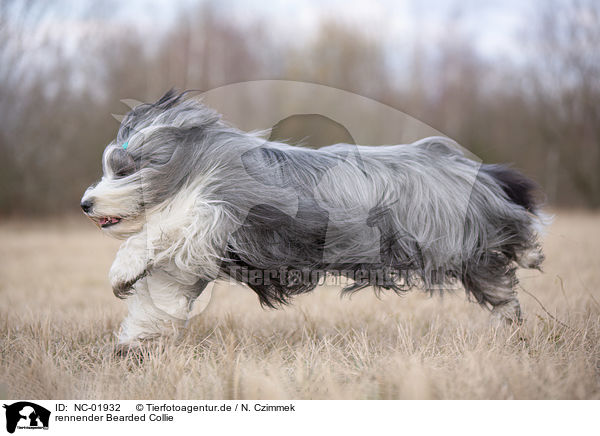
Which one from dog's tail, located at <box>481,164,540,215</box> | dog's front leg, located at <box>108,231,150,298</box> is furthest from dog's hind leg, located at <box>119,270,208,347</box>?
dog's tail, located at <box>481,164,540,215</box>

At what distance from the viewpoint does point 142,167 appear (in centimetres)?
262

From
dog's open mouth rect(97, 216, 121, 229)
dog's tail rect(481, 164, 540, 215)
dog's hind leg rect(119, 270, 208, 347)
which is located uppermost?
dog's tail rect(481, 164, 540, 215)

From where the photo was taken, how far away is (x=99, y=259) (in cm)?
785

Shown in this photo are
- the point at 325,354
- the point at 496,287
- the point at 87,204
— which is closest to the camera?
the point at 87,204

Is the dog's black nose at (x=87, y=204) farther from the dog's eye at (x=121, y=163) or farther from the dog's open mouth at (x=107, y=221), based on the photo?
the dog's eye at (x=121, y=163)

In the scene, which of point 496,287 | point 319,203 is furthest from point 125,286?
point 496,287

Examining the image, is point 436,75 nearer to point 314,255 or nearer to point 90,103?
point 90,103

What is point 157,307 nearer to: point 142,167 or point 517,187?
point 142,167

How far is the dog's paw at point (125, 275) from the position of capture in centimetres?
257

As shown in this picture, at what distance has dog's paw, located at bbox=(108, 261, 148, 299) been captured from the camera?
2570 mm
